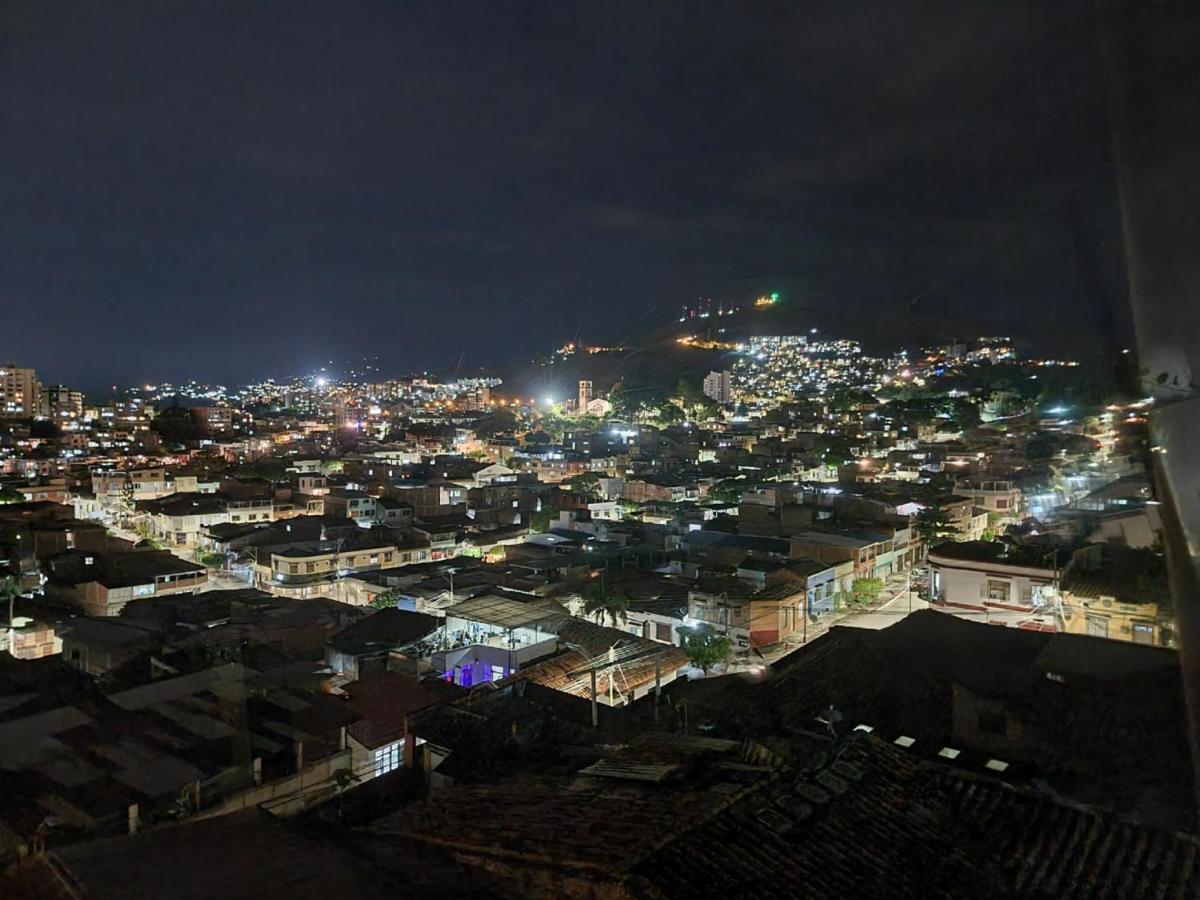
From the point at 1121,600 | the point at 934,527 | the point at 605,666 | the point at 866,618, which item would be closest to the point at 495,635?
the point at 605,666

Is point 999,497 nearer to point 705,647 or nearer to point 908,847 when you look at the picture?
point 705,647

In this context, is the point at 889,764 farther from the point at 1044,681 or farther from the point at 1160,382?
the point at 1160,382

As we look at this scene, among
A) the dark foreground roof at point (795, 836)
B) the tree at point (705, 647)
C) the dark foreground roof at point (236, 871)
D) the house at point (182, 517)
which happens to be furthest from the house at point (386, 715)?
the house at point (182, 517)

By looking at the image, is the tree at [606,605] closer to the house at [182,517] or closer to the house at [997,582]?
the house at [997,582]

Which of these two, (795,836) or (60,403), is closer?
(795,836)

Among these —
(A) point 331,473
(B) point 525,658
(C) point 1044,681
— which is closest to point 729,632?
(B) point 525,658

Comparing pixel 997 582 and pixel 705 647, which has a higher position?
pixel 997 582
